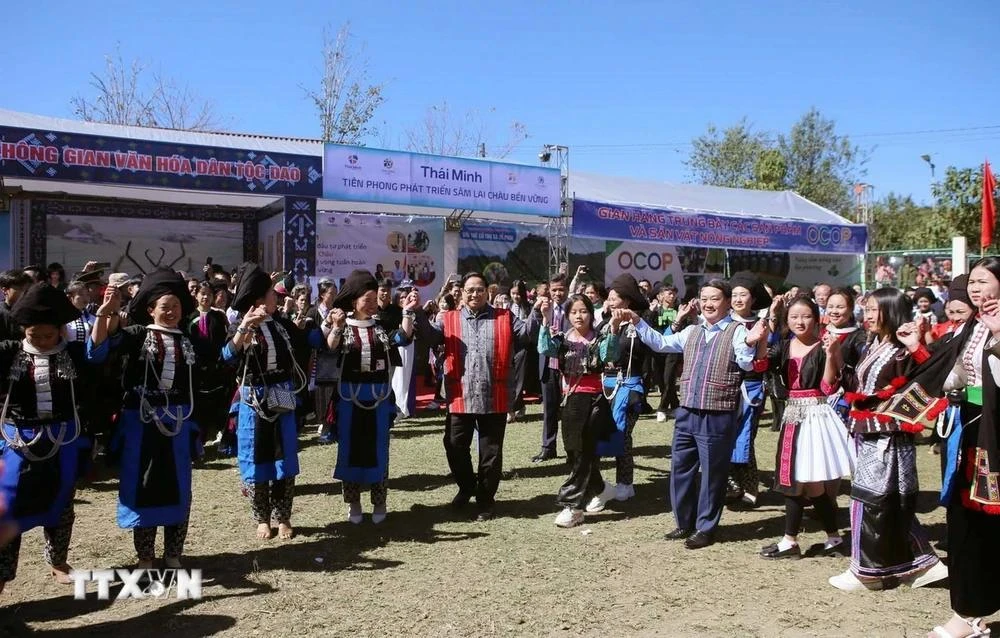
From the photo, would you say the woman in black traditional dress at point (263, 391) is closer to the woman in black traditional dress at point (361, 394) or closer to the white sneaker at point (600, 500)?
the woman in black traditional dress at point (361, 394)

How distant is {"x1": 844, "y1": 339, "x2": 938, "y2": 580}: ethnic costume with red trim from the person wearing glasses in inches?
96.7

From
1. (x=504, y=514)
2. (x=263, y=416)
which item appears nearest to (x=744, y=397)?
(x=504, y=514)

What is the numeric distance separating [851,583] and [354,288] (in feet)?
12.2

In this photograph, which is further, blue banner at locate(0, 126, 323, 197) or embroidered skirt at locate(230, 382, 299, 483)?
blue banner at locate(0, 126, 323, 197)

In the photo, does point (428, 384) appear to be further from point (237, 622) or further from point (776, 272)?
point (776, 272)

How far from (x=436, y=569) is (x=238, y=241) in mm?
12442

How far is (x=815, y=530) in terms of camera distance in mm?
5684

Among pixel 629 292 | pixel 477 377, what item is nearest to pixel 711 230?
pixel 629 292

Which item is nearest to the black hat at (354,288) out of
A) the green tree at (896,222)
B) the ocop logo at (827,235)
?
the ocop logo at (827,235)

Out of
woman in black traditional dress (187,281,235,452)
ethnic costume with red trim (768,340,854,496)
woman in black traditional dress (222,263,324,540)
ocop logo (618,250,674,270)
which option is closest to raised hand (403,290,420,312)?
woman in black traditional dress (222,263,324,540)

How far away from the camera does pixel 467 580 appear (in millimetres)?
4551

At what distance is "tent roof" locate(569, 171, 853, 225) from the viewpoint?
17.6 meters

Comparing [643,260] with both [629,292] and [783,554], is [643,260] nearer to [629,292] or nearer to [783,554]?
[629,292]

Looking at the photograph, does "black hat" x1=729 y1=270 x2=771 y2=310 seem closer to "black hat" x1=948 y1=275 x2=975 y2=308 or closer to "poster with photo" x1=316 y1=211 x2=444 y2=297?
"black hat" x1=948 y1=275 x2=975 y2=308
